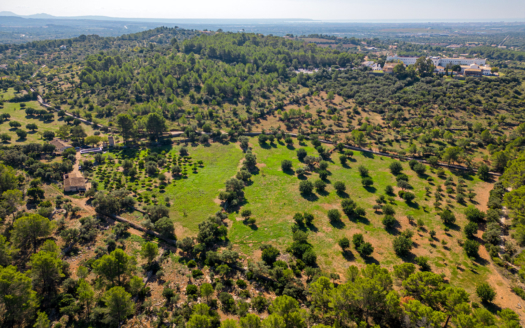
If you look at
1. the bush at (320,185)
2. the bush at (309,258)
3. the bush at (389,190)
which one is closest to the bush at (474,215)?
the bush at (389,190)

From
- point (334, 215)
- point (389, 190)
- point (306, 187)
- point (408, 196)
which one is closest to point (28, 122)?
point (306, 187)

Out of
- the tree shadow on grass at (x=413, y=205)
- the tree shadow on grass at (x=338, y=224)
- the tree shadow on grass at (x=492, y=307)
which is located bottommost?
the tree shadow on grass at (x=492, y=307)

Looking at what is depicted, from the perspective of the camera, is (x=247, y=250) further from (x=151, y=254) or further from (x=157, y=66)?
(x=157, y=66)

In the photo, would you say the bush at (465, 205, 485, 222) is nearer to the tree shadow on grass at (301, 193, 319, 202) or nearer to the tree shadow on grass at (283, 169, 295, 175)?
the tree shadow on grass at (301, 193, 319, 202)

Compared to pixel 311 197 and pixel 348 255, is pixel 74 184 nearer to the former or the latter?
pixel 311 197

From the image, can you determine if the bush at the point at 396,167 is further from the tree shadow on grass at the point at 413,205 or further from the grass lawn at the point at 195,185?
the grass lawn at the point at 195,185
